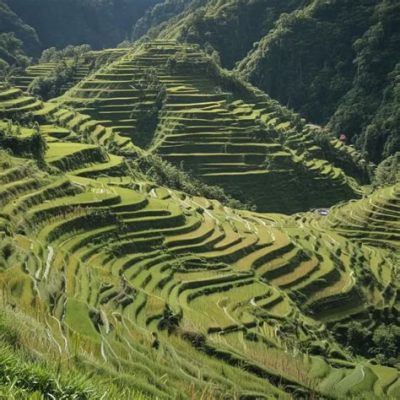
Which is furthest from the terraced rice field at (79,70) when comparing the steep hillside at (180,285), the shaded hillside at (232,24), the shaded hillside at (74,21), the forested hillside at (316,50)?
the shaded hillside at (74,21)

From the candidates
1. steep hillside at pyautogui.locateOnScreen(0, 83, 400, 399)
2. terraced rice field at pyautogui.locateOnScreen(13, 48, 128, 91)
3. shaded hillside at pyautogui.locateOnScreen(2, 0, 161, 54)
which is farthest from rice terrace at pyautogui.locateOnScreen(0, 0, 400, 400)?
shaded hillside at pyautogui.locateOnScreen(2, 0, 161, 54)

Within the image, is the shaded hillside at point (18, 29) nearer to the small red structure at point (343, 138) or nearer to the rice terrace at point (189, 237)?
the rice terrace at point (189, 237)

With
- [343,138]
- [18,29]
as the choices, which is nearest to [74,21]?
[18,29]

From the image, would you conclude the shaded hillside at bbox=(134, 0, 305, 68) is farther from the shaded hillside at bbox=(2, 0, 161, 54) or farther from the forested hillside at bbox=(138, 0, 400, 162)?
the shaded hillside at bbox=(2, 0, 161, 54)

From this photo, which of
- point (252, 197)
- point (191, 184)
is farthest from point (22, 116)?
point (252, 197)

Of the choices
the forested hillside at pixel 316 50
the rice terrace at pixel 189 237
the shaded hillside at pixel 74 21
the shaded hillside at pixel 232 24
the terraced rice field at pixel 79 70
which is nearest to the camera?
the rice terrace at pixel 189 237

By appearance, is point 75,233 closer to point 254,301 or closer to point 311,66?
point 254,301

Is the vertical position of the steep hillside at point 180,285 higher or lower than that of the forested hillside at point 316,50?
lower
